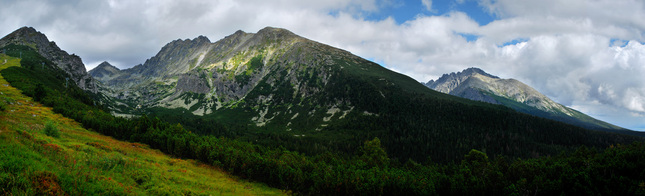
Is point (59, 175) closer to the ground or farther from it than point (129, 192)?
farther from it

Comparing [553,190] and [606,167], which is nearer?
[553,190]

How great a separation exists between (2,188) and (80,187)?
328 centimetres

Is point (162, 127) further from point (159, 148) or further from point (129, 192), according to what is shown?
point (129, 192)

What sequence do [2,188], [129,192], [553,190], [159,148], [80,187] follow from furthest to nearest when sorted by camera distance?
[159,148]
[553,190]
[129,192]
[80,187]
[2,188]

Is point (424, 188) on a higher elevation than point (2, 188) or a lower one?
lower

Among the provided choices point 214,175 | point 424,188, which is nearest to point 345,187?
point 424,188

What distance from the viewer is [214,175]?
145 ft

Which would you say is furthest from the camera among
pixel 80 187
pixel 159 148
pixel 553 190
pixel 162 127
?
pixel 162 127

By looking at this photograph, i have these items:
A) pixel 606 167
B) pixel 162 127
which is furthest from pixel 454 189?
pixel 162 127

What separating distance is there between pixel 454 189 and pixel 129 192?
46.6 metres

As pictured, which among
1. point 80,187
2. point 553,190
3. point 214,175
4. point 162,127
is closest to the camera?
point 80,187

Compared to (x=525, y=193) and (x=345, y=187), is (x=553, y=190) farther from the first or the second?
(x=345, y=187)

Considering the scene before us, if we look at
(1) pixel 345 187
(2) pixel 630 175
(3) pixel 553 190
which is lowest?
(1) pixel 345 187

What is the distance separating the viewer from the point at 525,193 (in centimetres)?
4181
